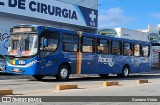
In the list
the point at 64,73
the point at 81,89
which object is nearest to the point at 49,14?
the point at 64,73

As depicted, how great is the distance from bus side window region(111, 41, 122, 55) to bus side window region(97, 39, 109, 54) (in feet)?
2.24

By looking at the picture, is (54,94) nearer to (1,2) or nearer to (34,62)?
(34,62)

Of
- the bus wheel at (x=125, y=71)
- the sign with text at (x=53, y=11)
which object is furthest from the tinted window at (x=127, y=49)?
the sign with text at (x=53, y=11)

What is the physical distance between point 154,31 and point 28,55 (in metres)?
33.1

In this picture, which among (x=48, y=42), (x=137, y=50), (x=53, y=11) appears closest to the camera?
(x=48, y=42)

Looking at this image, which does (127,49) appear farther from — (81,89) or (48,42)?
(81,89)

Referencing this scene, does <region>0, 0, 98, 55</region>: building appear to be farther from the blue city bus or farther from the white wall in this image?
the blue city bus

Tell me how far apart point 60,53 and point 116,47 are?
6427mm

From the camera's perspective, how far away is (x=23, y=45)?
65.3 feet

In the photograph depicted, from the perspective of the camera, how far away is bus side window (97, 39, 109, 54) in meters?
24.4

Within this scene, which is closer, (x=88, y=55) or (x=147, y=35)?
(x=88, y=55)

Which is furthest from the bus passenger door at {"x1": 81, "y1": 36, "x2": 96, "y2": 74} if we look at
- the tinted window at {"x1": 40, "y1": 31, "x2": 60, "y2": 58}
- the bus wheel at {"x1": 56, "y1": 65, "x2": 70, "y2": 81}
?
the tinted window at {"x1": 40, "y1": 31, "x2": 60, "y2": 58}

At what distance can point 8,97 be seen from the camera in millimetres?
12227

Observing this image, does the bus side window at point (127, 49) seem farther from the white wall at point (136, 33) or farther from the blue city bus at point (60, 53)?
the white wall at point (136, 33)
